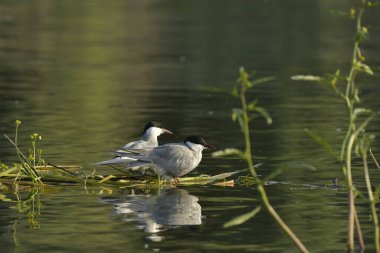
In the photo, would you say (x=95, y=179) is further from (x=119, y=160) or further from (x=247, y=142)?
(x=247, y=142)

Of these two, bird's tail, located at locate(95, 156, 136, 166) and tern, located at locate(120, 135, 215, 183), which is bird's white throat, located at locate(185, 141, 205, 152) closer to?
tern, located at locate(120, 135, 215, 183)

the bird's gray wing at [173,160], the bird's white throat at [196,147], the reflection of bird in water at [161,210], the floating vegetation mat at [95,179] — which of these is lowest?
the reflection of bird in water at [161,210]

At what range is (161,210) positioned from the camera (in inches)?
439

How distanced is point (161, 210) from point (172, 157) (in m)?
1.46

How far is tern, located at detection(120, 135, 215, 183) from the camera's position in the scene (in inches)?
494

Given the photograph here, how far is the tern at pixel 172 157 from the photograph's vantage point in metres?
12.5

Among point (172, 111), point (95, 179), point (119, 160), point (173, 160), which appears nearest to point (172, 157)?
point (173, 160)

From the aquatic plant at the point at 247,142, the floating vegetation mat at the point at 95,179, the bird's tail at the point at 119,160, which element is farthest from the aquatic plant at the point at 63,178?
the aquatic plant at the point at 247,142

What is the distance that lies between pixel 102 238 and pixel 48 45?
23.8m

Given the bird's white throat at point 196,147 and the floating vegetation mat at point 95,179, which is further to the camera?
the bird's white throat at point 196,147

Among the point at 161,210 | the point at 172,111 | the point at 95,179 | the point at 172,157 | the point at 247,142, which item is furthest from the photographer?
the point at 172,111

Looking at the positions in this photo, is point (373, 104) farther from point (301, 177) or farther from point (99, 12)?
point (99, 12)

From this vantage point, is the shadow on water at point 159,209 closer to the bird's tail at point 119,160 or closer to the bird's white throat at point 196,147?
the bird's white throat at point 196,147

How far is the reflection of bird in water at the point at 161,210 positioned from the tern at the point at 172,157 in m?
0.23
